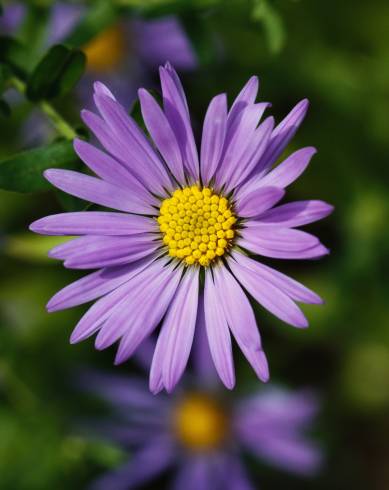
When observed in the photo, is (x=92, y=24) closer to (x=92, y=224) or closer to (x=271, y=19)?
(x=271, y=19)

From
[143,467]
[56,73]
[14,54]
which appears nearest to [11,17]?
[14,54]

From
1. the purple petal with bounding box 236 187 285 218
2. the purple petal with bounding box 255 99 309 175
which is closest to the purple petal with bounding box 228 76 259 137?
the purple petal with bounding box 255 99 309 175

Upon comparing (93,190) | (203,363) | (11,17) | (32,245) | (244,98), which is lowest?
(203,363)

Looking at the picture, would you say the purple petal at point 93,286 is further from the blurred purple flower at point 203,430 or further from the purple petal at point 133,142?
the blurred purple flower at point 203,430

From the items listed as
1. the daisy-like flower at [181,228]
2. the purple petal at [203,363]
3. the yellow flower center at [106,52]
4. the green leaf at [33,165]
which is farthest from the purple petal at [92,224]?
the yellow flower center at [106,52]

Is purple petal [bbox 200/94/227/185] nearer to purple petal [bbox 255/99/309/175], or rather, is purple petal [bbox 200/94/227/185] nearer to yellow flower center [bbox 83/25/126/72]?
purple petal [bbox 255/99/309/175]

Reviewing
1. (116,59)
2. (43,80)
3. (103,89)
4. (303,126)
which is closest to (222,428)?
(303,126)
